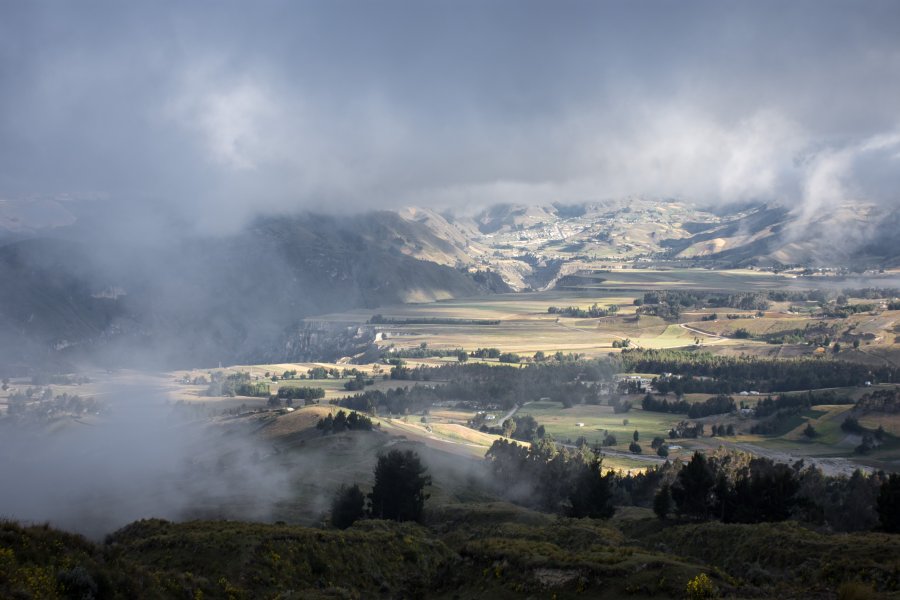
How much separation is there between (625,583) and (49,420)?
18314 cm

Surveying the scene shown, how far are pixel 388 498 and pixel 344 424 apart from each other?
68.7 meters

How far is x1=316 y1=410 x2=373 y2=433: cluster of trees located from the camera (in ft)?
491

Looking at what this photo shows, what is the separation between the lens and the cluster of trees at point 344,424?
150 metres

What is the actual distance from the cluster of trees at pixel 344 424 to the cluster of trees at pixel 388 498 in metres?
63.9

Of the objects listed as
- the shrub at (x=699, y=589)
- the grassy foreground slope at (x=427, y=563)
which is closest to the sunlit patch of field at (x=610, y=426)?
the grassy foreground slope at (x=427, y=563)

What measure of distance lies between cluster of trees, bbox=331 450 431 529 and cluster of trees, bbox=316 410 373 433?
210ft

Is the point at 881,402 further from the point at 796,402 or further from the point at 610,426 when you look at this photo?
the point at 610,426

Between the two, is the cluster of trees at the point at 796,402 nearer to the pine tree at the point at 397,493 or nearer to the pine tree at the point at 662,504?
the pine tree at the point at 662,504

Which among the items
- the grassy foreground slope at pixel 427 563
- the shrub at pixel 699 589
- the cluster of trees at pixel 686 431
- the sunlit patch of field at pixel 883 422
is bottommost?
the cluster of trees at pixel 686 431

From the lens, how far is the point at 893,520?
62.8m

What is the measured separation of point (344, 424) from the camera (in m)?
151

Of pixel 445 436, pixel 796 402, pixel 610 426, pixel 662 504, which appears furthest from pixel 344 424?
pixel 796 402

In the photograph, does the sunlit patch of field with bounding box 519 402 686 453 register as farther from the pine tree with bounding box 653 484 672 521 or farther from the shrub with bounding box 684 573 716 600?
the shrub with bounding box 684 573 716 600

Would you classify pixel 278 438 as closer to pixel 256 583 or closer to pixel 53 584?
pixel 256 583
